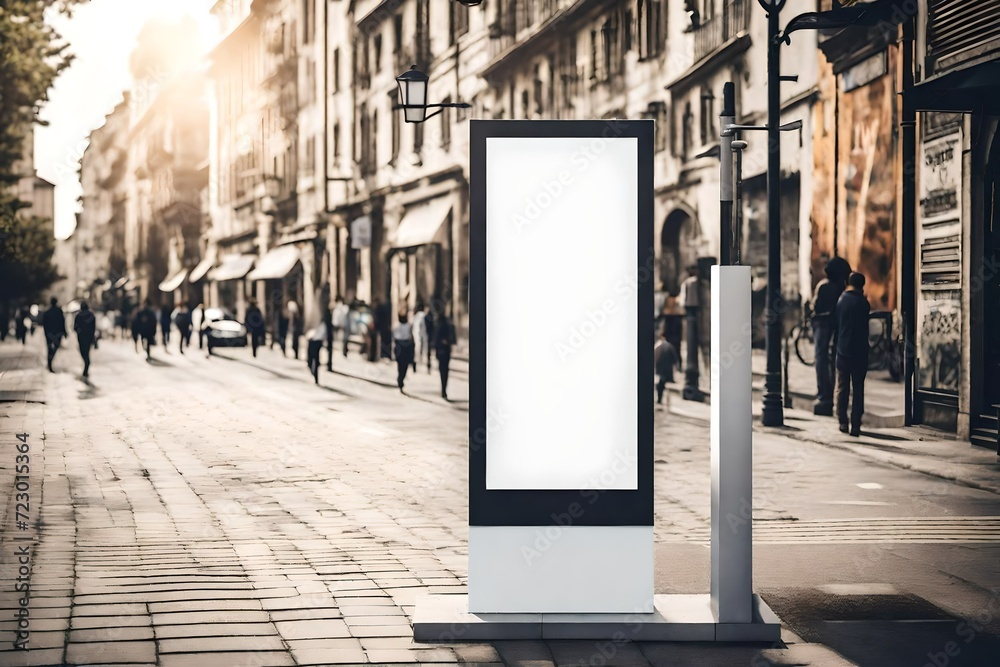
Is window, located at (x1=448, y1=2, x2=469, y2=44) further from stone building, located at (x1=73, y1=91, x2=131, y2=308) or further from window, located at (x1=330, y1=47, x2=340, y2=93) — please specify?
stone building, located at (x1=73, y1=91, x2=131, y2=308)

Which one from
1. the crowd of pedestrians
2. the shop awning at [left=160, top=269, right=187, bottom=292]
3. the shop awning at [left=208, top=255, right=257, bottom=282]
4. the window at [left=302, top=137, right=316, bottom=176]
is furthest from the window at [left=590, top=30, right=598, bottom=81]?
the shop awning at [left=160, top=269, right=187, bottom=292]

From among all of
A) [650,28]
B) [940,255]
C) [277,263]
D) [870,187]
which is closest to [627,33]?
[650,28]

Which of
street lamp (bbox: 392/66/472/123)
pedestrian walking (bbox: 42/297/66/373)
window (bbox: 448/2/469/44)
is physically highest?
window (bbox: 448/2/469/44)

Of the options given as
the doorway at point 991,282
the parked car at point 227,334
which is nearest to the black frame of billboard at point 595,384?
the doorway at point 991,282

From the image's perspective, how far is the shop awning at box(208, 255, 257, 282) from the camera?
6425 centimetres

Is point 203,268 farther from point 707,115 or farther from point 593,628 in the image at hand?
point 593,628

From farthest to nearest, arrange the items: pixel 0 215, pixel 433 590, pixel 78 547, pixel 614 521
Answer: pixel 0 215 → pixel 78 547 → pixel 433 590 → pixel 614 521

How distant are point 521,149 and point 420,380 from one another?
2219 centimetres

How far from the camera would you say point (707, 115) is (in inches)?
1016

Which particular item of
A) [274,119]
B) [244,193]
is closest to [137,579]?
[274,119]

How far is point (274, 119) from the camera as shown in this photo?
59.9 m

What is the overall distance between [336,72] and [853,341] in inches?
1511

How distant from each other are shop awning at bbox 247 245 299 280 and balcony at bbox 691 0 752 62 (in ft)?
105

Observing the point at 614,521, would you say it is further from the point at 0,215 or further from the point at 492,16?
the point at 492,16
